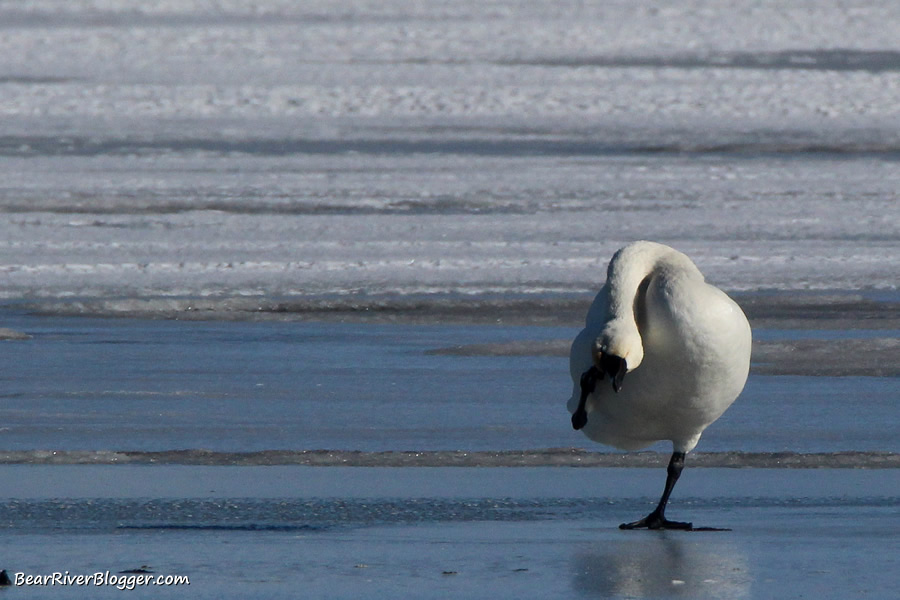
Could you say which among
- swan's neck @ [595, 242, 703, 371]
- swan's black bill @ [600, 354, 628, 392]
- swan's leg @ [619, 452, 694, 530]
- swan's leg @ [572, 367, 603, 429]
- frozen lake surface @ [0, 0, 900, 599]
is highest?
swan's neck @ [595, 242, 703, 371]

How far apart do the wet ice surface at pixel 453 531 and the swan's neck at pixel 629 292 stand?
1.79 ft

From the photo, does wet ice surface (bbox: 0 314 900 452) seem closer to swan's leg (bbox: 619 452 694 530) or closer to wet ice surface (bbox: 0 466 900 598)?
wet ice surface (bbox: 0 466 900 598)

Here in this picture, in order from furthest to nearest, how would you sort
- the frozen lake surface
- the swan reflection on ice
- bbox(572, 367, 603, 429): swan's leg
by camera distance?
bbox(572, 367, 603, 429): swan's leg < the frozen lake surface < the swan reflection on ice

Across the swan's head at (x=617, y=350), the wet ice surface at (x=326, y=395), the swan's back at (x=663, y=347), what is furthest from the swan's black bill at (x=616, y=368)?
the wet ice surface at (x=326, y=395)

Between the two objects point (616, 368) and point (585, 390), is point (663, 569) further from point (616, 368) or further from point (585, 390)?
point (585, 390)

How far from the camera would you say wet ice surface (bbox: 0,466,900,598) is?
4.32 m

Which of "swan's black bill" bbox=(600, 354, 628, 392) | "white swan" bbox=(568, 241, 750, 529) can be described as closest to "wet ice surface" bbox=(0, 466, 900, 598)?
"white swan" bbox=(568, 241, 750, 529)

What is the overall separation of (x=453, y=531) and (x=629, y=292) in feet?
3.17

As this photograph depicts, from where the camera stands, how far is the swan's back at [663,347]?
5.50m

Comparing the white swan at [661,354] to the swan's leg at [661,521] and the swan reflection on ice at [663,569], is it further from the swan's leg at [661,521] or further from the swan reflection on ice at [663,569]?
the swan reflection on ice at [663,569]

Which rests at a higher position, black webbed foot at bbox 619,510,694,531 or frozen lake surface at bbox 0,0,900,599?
black webbed foot at bbox 619,510,694,531

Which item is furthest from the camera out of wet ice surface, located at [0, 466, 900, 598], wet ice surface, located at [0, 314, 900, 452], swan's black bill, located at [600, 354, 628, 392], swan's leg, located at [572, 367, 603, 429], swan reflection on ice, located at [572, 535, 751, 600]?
wet ice surface, located at [0, 314, 900, 452]

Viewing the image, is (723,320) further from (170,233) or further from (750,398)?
(170,233)

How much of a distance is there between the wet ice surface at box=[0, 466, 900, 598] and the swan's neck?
54 cm
